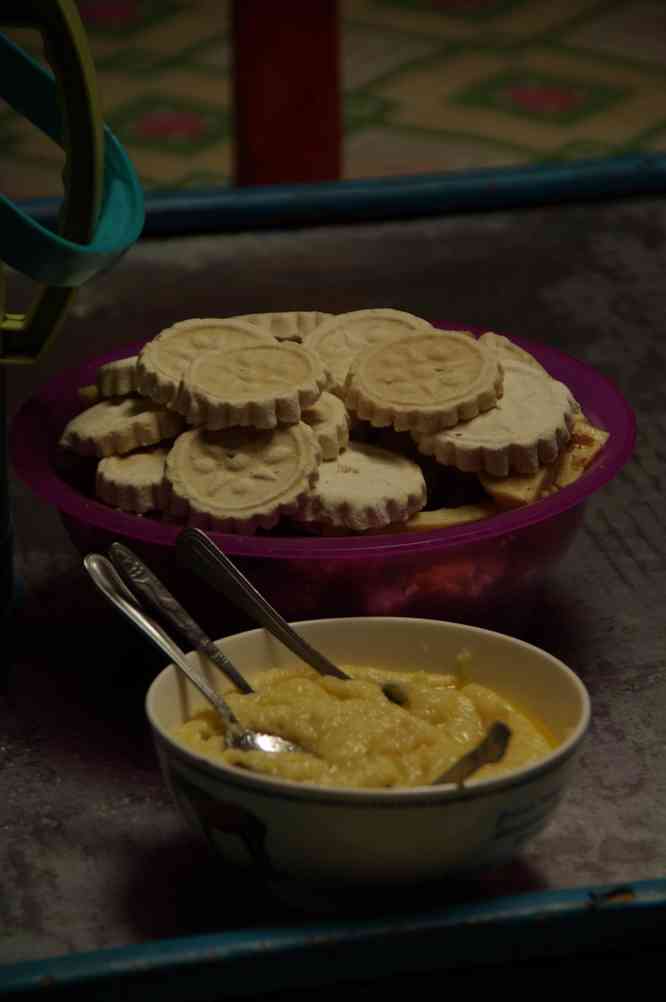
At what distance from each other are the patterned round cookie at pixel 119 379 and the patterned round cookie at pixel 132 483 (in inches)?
2.6

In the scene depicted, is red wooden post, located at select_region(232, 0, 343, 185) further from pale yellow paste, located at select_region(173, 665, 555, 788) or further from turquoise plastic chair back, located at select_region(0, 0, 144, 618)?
pale yellow paste, located at select_region(173, 665, 555, 788)

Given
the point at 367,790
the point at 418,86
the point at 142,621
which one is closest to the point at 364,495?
the point at 142,621

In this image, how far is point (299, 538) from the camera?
950 mm

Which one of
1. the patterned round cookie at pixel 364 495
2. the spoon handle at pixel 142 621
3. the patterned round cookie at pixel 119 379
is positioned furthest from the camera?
the patterned round cookie at pixel 119 379

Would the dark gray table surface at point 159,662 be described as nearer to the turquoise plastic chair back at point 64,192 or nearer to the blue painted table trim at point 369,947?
the blue painted table trim at point 369,947

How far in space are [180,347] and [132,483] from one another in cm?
12

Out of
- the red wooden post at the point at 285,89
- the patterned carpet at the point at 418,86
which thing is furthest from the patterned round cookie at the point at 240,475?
the patterned carpet at the point at 418,86

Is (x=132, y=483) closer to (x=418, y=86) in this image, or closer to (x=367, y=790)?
(x=367, y=790)

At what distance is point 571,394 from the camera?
106 centimetres

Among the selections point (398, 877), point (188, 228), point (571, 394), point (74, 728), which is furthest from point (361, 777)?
point (188, 228)

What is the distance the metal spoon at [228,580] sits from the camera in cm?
89

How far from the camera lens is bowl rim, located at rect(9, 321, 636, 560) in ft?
3.04

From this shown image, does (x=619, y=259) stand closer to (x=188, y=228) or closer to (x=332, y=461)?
A: (x=188, y=228)

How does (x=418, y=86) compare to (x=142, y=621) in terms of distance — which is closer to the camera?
(x=142, y=621)
